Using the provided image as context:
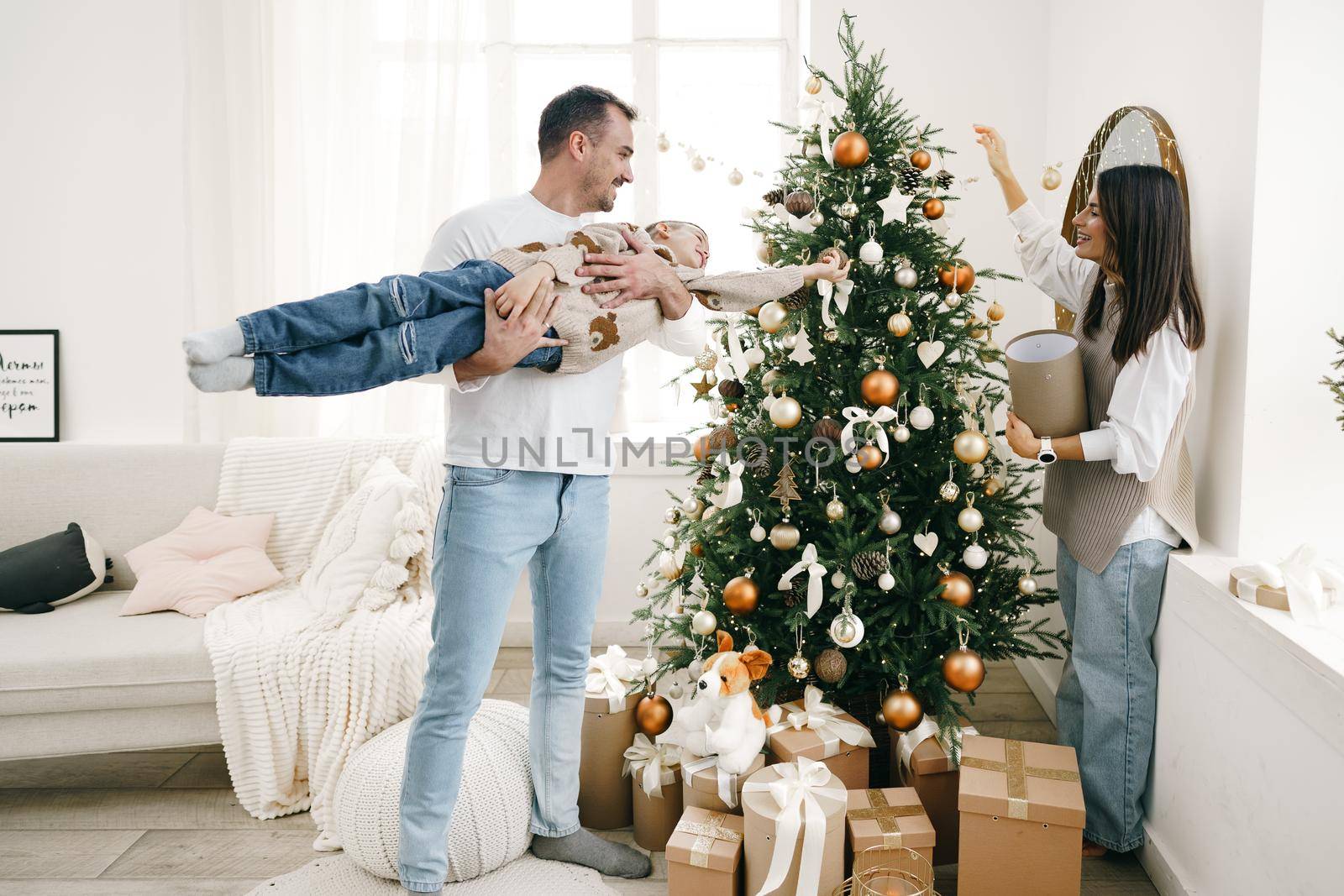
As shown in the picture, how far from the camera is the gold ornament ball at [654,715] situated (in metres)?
2.07

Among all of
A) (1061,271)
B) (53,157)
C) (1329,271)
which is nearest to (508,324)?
(1061,271)

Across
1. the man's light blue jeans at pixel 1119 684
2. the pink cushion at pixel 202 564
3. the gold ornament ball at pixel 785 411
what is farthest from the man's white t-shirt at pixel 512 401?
the pink cushion at pixel 202 564

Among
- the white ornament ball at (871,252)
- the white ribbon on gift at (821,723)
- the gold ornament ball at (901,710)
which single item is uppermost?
the white ornament ball at (871,252)

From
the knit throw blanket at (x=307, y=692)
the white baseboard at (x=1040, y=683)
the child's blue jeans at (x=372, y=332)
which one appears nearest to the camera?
the child's blue jeans at (x=372, y=332)

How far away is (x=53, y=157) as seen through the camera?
3.26 metres

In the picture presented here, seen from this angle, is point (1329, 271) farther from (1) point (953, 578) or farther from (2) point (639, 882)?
(2) point (639, 882)

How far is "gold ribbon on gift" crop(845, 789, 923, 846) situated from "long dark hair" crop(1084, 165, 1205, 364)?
1.00 m

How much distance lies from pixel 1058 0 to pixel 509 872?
10.4ft

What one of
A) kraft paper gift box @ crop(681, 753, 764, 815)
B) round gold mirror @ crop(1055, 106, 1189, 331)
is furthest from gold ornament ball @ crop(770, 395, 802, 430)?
round gold mirror @ crop(1055, 106, 1189, 331)

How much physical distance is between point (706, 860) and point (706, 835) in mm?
Answer: 61

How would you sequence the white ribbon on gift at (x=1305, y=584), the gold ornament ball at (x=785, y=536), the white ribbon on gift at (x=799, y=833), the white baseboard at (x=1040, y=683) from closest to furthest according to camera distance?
1. the white ribbon on gift at (x=1305, y=584)
2. the white ribbon on gift at (x=799, y=833)
3. the gold ornament ball at (x=785, y=536)
4. the white baseboard at (x=1040, y=683)

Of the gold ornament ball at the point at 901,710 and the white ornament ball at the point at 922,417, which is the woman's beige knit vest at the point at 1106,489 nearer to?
the white ornament ball at the point at 922,417

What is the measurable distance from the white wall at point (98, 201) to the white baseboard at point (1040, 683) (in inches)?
127

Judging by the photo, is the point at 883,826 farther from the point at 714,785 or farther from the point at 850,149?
the point at 850,149
